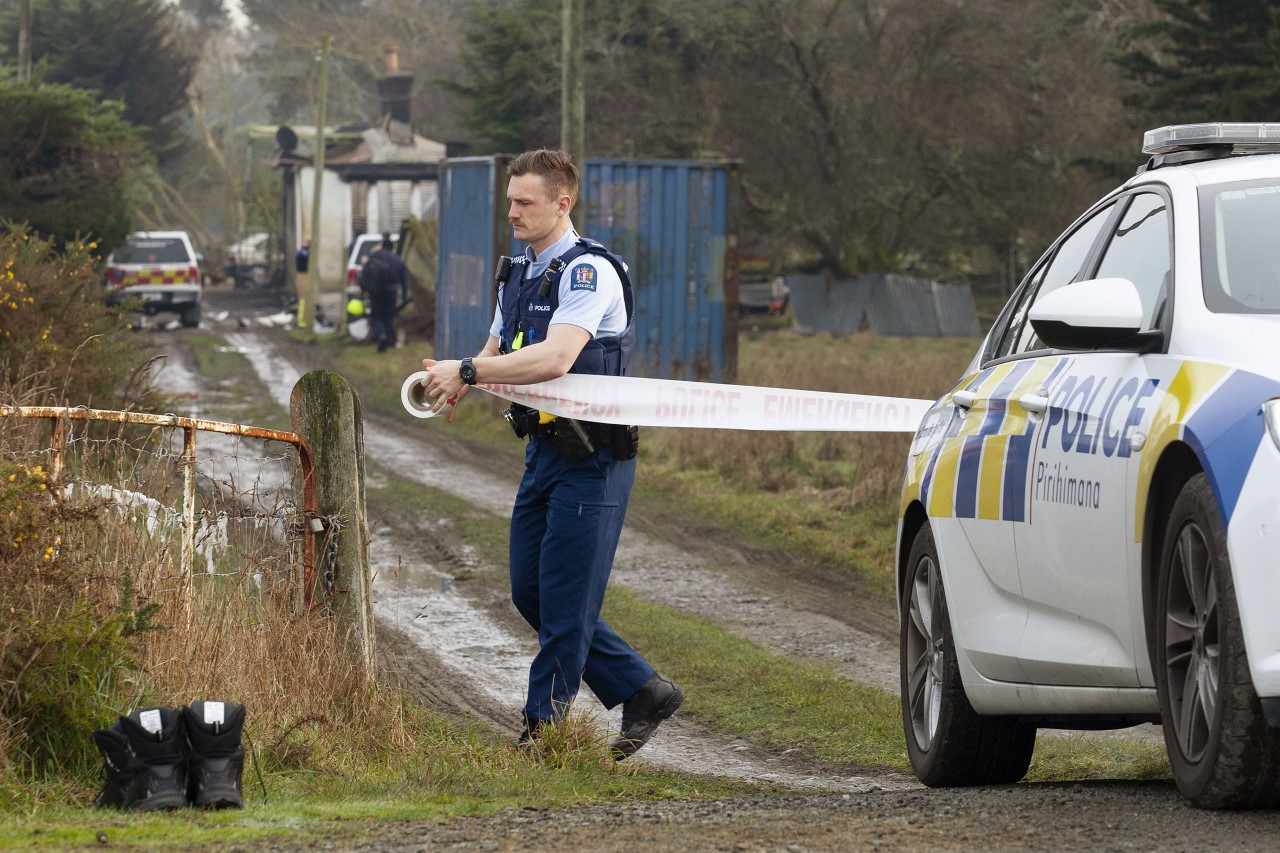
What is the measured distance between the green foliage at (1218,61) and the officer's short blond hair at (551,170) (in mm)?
19854

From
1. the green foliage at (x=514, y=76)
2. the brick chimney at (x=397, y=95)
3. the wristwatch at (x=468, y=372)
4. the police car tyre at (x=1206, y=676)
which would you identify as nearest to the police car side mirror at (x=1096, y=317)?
the police car tyre at (x=1206, y=676)

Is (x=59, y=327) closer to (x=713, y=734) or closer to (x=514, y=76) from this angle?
(x=713, y=734)

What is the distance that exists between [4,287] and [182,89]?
5366 cm

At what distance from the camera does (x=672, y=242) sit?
67.1 ft

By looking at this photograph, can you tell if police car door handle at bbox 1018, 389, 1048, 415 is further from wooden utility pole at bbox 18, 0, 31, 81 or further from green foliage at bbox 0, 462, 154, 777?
wooden utility pole at bbox 18, 0, 31, 81

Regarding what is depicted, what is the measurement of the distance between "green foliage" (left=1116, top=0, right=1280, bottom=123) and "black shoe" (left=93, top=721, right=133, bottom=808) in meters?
22.0

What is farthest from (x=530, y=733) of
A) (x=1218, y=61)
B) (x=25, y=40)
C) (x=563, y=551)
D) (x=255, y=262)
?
(x=255, y=262)

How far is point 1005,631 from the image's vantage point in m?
4.65

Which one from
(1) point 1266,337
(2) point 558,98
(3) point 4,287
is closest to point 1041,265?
(1) point 1266,337

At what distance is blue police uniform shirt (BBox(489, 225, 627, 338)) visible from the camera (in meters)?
5.64

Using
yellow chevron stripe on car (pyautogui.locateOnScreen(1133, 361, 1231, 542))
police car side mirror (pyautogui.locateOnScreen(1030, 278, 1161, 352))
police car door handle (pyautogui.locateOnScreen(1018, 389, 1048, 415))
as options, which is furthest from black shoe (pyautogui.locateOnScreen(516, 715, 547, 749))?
yellow chevron stripe on car (pyautogui.locateOnScreen(1133, 361, 1231, 542))

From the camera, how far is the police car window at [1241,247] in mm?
4105

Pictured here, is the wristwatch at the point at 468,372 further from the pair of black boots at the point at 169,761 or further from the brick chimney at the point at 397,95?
the brick chimney at the point at 397,95

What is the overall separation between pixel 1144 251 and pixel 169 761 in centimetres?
266
